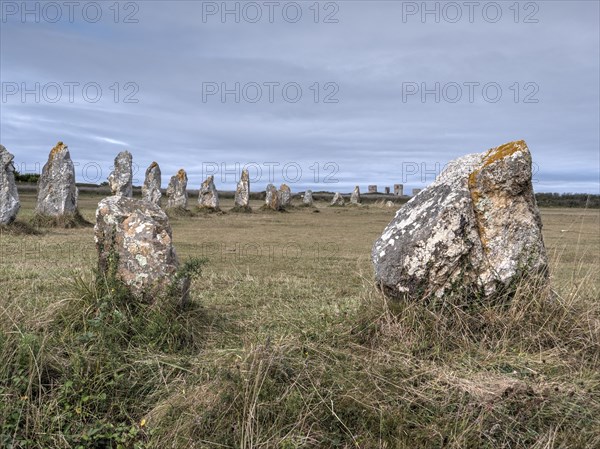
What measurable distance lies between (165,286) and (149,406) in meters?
1.69

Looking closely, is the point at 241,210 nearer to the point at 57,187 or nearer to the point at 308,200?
the point at 308,200

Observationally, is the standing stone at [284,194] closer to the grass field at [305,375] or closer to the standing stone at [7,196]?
the standing stone at [7,196]

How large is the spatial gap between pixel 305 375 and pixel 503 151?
11.6 feet

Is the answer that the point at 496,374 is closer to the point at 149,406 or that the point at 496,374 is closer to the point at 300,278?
the point at 149,406

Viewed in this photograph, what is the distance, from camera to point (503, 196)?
6188 mm

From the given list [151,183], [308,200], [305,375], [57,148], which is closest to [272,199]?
[151,183]

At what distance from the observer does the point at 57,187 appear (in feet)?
64.4

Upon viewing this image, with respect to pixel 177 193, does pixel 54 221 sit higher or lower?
lower

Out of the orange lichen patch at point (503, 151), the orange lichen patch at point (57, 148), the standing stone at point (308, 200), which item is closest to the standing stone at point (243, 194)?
the standing stone at point (308, 200)

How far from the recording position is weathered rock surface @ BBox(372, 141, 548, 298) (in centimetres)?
589

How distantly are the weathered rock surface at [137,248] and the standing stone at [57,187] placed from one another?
14.1 meters

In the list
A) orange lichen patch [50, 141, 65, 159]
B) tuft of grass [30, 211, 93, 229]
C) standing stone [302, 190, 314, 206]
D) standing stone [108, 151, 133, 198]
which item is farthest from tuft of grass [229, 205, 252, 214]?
tuft of grass [30, 211, 93, 229]

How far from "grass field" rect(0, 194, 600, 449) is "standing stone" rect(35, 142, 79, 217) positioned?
13668 mm

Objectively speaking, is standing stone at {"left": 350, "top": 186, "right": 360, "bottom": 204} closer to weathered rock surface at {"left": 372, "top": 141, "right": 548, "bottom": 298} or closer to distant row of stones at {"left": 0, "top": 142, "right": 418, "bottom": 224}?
distant row of stones at {"left": 0, "top": 142, "right": 418, "bottom": 224}
